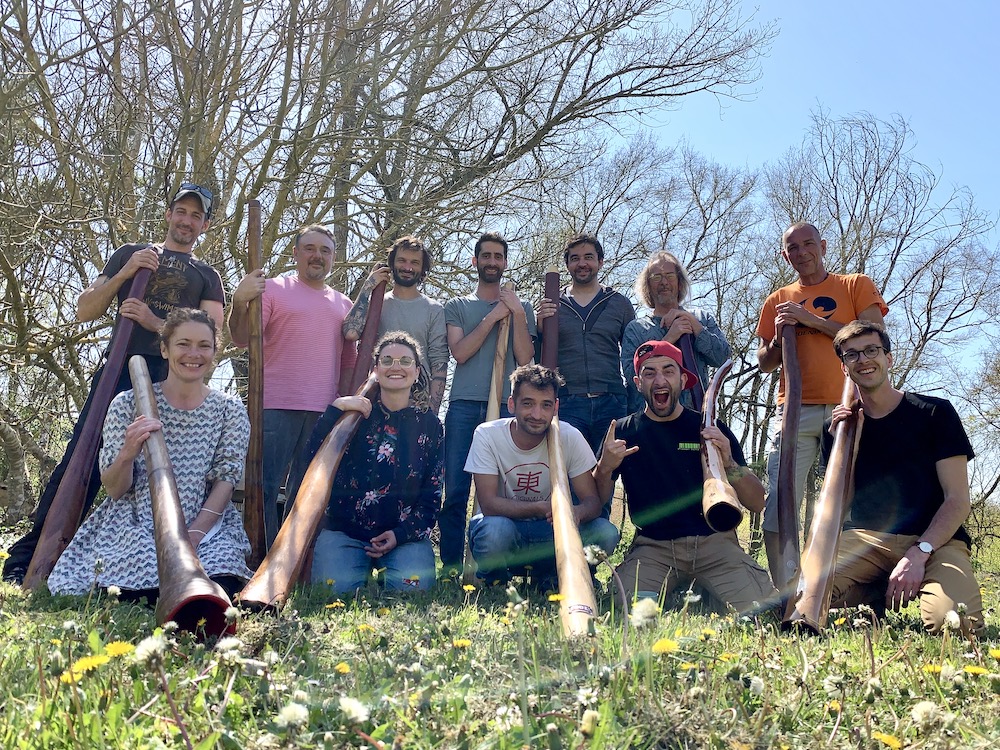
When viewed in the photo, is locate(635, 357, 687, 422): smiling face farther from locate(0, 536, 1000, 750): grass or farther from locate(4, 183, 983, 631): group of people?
locate(0, 536, 1000, 750): grass

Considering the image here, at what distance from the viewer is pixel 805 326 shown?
14.9 ft

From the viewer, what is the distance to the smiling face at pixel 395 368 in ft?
14.2

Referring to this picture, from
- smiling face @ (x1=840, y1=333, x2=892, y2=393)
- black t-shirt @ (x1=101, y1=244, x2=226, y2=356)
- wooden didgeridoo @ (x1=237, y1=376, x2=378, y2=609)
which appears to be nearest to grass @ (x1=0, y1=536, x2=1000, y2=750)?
wooden didgeridoo @ (x1=237, y1=376, x2=378, y2=609)

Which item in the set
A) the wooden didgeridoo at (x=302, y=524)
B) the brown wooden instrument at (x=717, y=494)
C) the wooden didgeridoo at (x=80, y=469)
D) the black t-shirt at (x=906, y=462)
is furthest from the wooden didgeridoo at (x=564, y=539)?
the wooden didgeridoo at (x=80, y=469)

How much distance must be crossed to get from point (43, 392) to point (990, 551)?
12399 mm

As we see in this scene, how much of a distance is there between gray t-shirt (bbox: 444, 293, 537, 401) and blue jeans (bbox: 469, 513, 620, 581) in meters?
0.84

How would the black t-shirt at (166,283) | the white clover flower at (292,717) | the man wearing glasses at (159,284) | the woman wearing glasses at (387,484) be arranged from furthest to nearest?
the black t-shirt at (166,283) → the man wearing glasses at (159,284) → the woman wearing glasses at (387,484) → the white clover flower at (292,717)

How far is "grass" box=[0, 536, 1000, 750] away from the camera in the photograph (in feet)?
5.72

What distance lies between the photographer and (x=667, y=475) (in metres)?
4.20

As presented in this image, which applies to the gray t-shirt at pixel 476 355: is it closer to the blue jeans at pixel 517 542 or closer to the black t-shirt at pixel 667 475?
the blue jeans at pixel 517 542

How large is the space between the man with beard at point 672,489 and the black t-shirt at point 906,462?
49 cm

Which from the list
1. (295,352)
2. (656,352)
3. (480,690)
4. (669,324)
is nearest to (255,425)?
(295,352)

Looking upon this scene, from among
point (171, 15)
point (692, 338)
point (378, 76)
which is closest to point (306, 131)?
point (378, 76)

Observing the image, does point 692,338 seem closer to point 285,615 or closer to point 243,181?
point 285,615
